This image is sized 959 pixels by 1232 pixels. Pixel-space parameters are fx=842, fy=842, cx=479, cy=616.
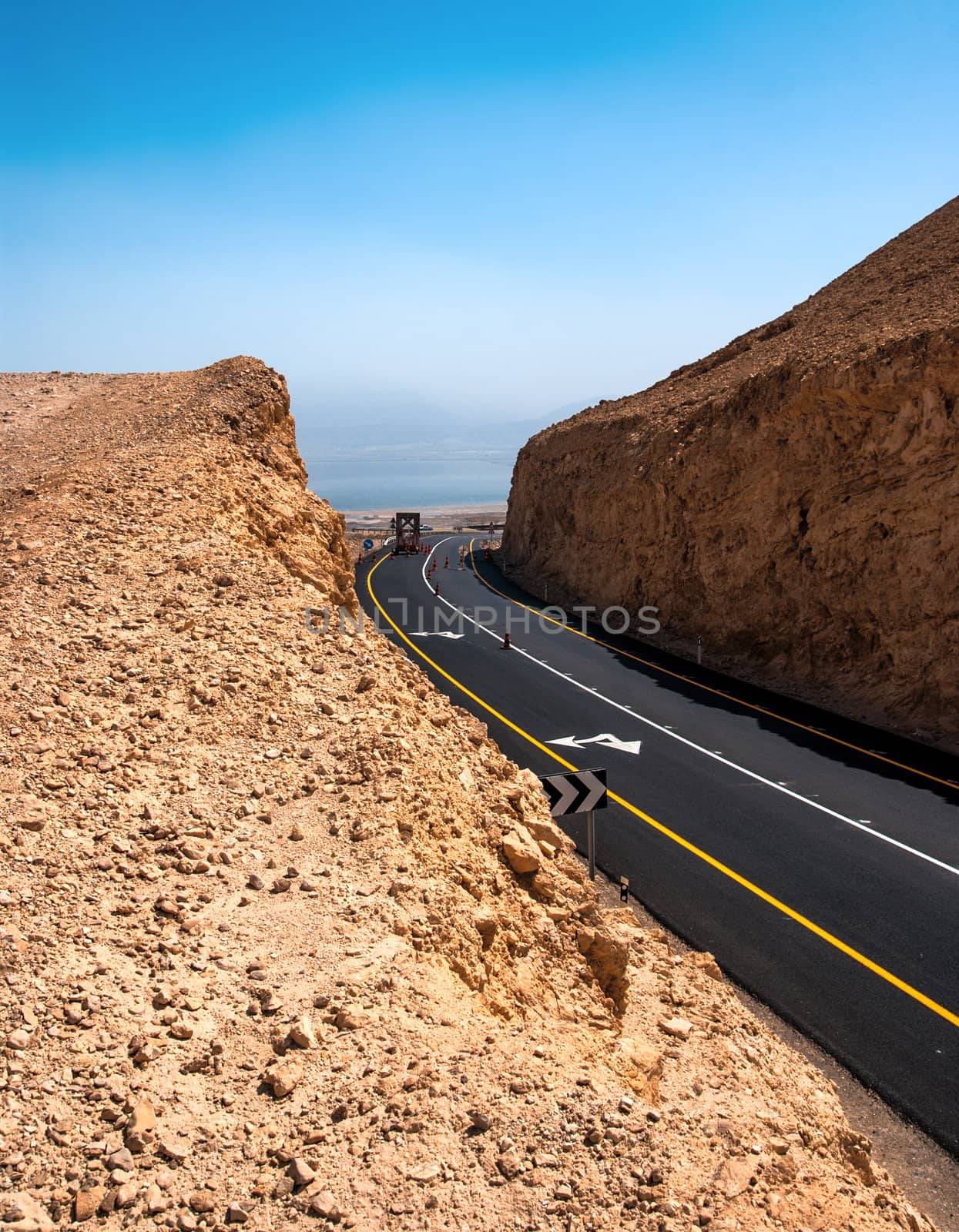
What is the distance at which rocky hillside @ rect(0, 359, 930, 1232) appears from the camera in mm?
3658

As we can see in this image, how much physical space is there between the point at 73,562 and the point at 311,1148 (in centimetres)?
613

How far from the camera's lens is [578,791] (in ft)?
32.1

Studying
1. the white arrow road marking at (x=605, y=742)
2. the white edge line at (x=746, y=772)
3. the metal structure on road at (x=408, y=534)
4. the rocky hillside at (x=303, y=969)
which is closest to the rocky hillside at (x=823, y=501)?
the white edge line at (x=746, y=772)

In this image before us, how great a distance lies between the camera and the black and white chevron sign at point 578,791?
A: 975 cm

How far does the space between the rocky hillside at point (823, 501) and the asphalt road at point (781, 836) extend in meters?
1.60

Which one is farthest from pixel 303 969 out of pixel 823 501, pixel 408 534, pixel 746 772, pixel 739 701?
pixel 408 534

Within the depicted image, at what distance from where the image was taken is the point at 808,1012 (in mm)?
8383

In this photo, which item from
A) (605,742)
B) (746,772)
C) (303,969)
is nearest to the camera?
(303,969)

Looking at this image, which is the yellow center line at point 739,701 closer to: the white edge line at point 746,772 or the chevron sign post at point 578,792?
the white edge line at point 746,772

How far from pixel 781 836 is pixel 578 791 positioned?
425 centimetres

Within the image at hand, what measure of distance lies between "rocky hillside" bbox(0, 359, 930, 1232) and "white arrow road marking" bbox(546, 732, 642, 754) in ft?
24.5

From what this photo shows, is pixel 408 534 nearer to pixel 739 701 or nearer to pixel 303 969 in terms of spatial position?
pixel 739 701

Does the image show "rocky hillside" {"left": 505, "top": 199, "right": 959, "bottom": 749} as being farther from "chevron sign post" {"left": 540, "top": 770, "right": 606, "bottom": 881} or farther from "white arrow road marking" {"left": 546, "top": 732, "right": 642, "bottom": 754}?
"chevron sign post" {"left": 540, "top": 770, "right": 606, "bottom": 881}

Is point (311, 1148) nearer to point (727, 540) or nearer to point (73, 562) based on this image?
point (73, 562)
